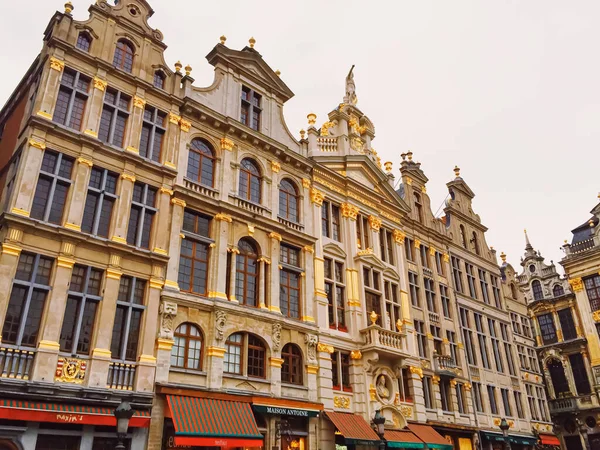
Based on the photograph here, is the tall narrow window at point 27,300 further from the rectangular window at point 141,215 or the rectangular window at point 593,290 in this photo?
the rectangular window at point 593,290

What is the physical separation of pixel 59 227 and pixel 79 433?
7203 mm

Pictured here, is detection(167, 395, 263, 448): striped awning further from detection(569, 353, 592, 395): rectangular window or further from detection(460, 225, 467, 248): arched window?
detection(569, 353, 592, 395): rectangular window

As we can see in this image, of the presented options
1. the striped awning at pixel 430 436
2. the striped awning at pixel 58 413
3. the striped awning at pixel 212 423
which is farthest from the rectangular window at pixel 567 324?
the striped awning at pixel 58 413

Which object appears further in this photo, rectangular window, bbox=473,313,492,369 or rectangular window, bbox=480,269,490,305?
rectangular window, bbox=480,269,490,305

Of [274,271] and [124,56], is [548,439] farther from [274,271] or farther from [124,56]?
[124,56]

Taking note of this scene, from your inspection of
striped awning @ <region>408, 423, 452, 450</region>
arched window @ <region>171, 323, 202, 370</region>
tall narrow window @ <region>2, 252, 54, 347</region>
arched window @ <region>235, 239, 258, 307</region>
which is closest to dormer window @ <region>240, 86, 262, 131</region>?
arched window @ <region>235, 239, 258, 307</region>

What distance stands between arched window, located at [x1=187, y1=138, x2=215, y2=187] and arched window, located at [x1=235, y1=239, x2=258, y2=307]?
3.54m

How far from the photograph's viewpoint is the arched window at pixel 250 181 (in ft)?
87.2

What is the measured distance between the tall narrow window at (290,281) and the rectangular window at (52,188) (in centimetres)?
1096

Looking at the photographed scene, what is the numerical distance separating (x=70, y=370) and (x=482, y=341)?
29993 mm

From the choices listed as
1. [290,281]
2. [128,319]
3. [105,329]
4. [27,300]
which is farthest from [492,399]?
[27,300]

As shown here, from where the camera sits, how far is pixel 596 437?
45188 millimetres

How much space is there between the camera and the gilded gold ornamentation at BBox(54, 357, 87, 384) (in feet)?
57.7

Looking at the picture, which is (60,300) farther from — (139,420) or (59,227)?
(139,420)
